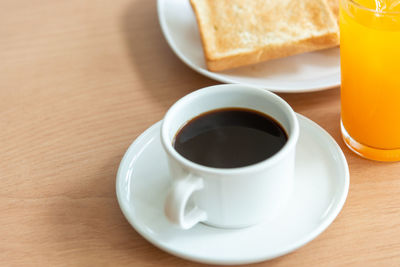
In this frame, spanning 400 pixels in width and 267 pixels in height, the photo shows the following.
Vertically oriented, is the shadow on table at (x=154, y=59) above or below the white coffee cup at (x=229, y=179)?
below

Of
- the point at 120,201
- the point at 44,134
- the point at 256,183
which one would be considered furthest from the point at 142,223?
the point at 44,134

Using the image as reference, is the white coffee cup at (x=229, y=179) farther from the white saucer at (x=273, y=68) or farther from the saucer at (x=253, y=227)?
the white saucer at (x=273, y=68)

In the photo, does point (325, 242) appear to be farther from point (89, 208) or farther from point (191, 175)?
point (89, 208)

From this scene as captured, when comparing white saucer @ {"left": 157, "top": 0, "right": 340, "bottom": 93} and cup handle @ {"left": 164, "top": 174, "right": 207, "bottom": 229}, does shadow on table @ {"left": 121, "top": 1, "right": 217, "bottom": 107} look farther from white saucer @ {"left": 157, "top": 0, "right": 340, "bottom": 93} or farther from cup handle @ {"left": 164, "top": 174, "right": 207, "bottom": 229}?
cup handle @ {"left": 164, "top": 174, "right": 207, "bottom": 229}

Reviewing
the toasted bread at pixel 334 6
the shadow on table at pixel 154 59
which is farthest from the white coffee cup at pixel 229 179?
the toasted bread at pixel 334 6

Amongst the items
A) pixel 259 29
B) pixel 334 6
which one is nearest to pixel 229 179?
pixel 259 29
